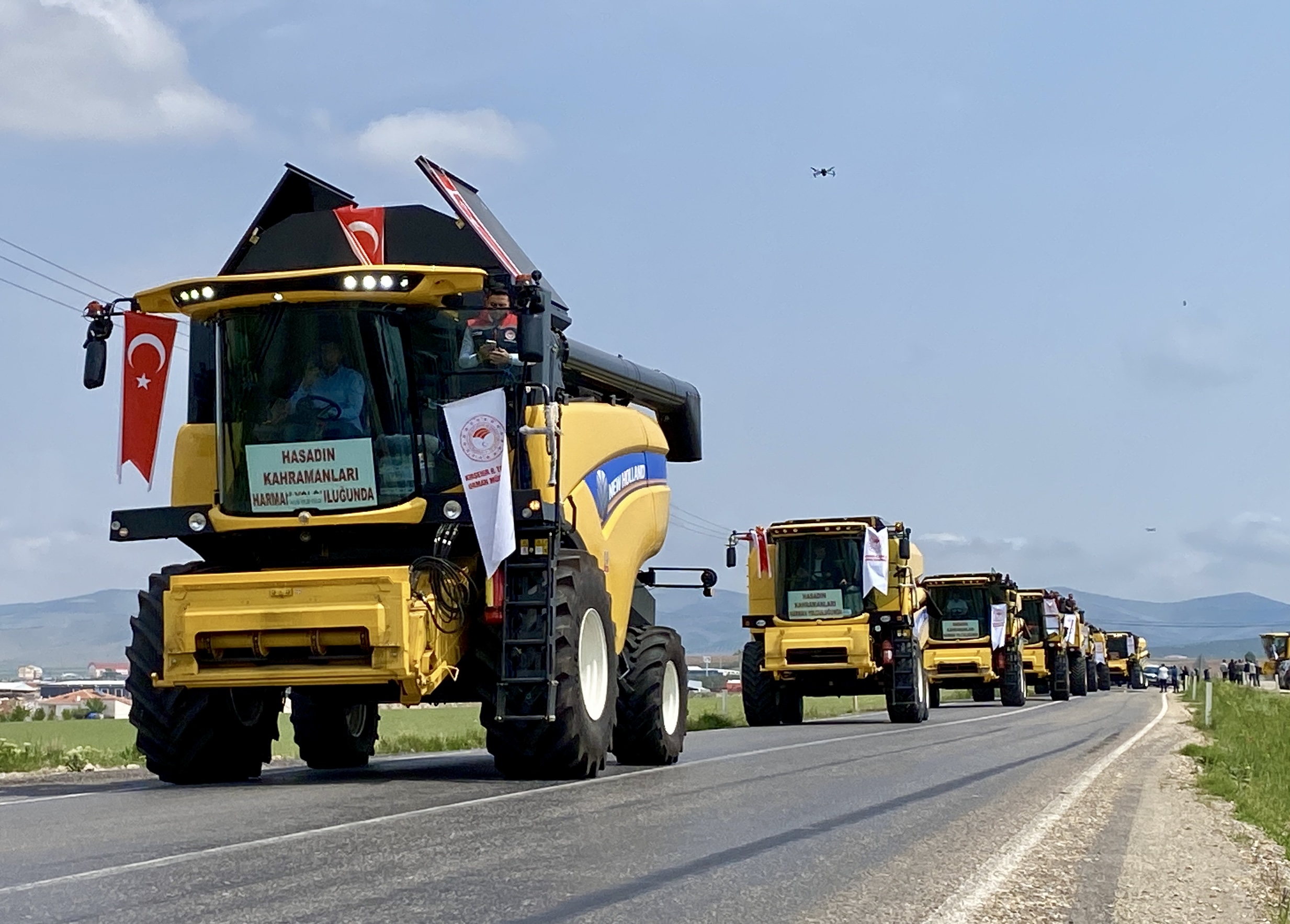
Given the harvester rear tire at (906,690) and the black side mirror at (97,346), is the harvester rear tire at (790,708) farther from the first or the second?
the black side mirror at (97,346)

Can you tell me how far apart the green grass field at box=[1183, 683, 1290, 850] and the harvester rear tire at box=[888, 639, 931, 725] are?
4.67 m

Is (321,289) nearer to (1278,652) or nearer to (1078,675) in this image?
(1078,675)

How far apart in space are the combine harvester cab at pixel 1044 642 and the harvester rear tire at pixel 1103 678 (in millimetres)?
23654

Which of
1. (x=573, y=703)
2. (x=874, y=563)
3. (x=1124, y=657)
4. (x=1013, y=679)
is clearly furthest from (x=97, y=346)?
(x=1124, y=657)

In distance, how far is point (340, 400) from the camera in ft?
41.8

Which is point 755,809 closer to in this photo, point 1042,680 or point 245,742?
point 245,742

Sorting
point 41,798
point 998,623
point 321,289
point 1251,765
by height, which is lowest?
point 1251,765

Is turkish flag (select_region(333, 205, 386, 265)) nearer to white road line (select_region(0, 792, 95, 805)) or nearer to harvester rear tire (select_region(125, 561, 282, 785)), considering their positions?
harvester rear tire (select_region(125, 561, 282, 785))

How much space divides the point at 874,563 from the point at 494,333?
709 inches

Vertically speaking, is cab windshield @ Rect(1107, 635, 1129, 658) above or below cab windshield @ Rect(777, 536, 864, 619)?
below

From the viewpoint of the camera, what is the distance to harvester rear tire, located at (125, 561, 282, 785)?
12.5 meters

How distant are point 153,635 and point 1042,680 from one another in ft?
142

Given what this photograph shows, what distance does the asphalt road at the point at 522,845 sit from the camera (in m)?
6.54

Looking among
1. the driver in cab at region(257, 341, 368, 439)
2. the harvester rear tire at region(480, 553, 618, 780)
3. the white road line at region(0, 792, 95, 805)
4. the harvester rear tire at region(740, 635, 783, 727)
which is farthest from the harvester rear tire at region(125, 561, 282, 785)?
the harvester rear tire at region(740, 635, 783, 727)
